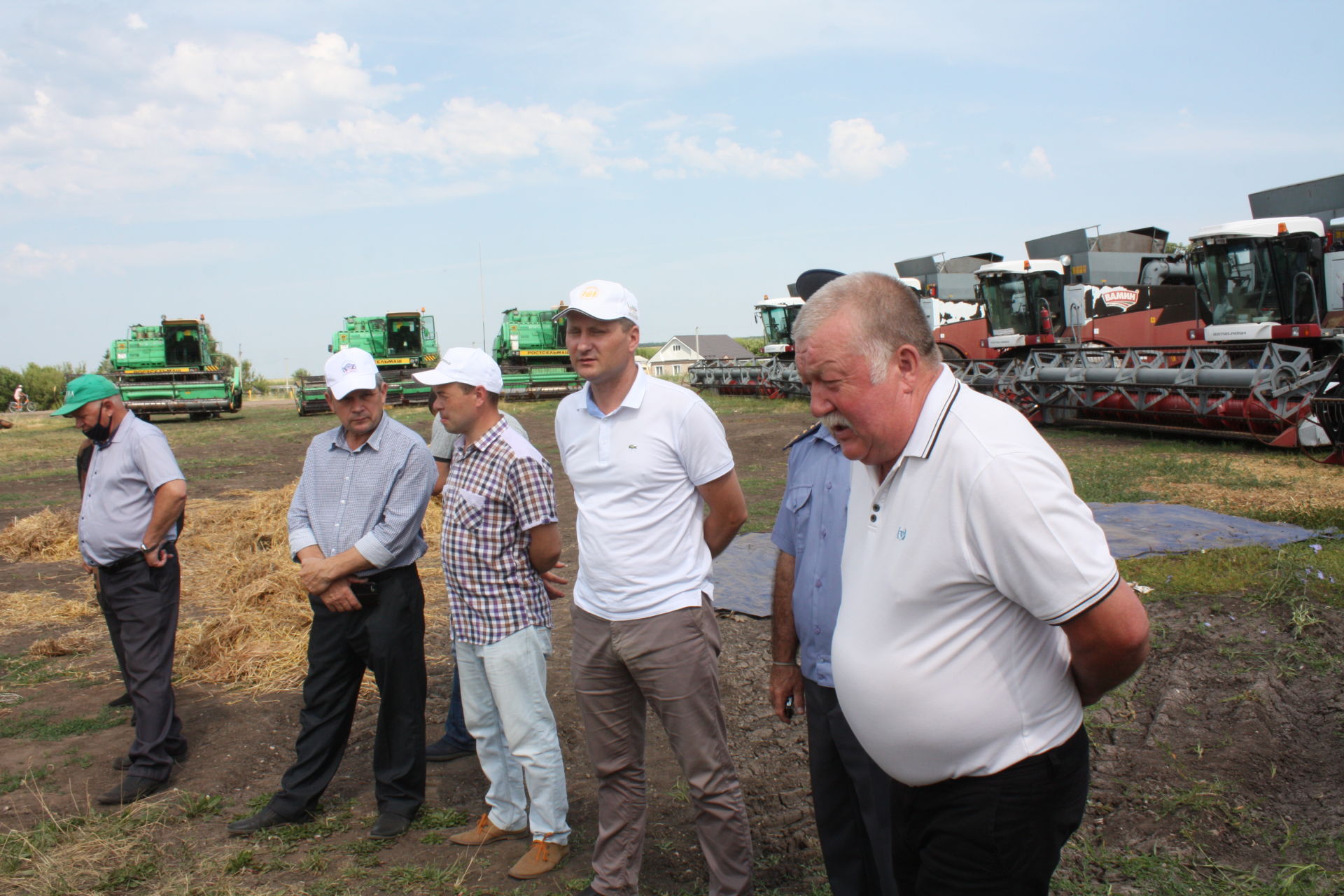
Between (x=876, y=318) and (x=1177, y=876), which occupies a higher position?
(x=876, y=318)

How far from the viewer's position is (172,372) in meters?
28.7

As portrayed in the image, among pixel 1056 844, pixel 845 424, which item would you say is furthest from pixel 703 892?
pixel 845 424

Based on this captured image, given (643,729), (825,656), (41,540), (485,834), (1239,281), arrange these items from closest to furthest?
(825,656) → (643,729) → (485,834) → (41,540) → (1239,281)

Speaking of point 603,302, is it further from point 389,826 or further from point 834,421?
point 389,826

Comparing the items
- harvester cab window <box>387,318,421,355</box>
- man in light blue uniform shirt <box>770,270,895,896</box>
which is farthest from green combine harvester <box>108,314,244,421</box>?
man in light blue uniform shirt <box>770,270,895,896</box>

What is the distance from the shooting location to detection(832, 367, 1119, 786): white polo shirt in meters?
1.56

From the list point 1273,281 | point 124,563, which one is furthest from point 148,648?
point 1273,281

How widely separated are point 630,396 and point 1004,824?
176 cm

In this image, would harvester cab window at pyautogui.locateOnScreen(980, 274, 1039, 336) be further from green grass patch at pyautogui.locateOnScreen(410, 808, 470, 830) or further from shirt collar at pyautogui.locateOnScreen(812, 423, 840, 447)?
shirt collar at pyautogui.locateOnScreen(812, 423, 840, 447)

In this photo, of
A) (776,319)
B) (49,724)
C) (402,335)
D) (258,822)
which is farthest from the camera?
(402,335)

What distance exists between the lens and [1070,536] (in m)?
1.55

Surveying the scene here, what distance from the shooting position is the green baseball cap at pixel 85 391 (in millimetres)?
4316

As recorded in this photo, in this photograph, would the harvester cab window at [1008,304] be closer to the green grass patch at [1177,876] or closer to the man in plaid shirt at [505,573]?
the green grass patch at [1177,876]

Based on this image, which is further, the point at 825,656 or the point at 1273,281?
the point at 1273,281
